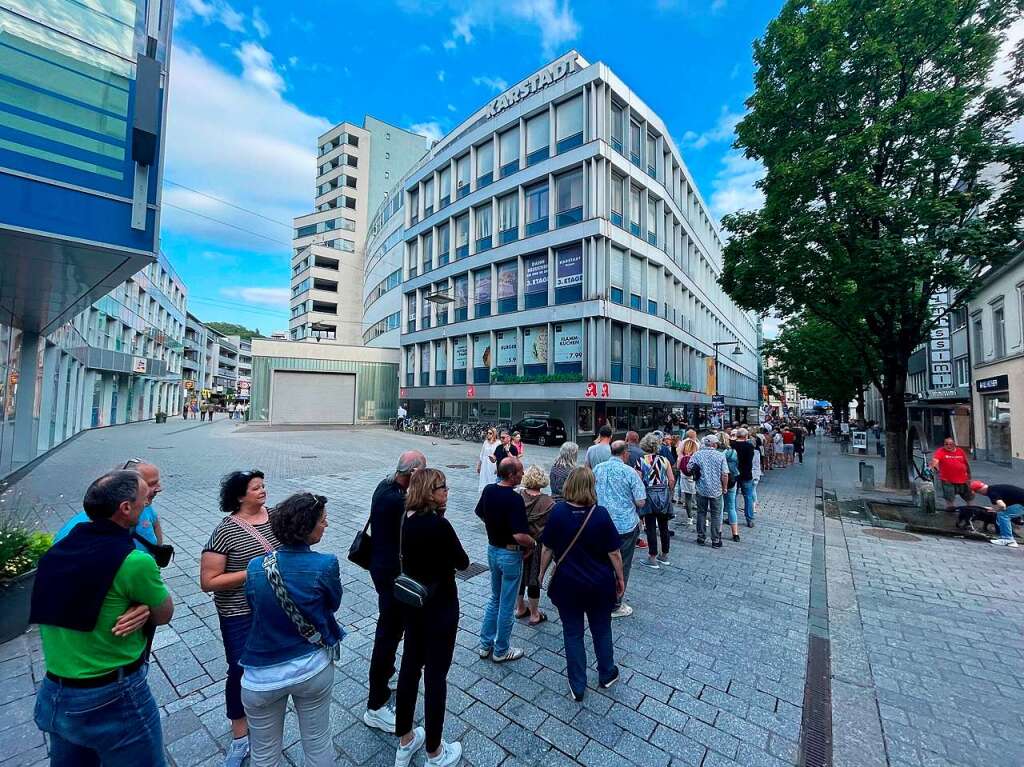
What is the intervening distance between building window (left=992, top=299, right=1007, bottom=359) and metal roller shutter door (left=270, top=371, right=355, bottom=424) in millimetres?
39429

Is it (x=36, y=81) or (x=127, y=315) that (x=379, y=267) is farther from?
(x=36, y=81)

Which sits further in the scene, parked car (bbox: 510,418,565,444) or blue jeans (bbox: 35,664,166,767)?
parked car (bbox: 510,418,565,444)

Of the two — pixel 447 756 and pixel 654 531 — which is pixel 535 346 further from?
pixel 447 756

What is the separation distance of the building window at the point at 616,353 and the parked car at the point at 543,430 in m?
3.96

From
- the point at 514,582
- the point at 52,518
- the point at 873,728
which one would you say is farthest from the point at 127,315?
the point at 873,728

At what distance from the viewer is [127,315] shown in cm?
3127

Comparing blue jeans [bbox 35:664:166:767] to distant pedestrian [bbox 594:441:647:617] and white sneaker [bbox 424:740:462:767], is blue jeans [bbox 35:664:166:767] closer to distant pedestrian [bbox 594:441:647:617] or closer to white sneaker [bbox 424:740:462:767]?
white sneaker [bbox 424:740:462:767]

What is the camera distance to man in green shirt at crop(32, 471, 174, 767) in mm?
1771

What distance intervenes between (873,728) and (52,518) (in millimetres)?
11431

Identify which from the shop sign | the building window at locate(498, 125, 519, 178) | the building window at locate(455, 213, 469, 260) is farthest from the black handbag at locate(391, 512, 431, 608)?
the building window at locate(455, 213, 469, 260)

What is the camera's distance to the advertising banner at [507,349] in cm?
2585

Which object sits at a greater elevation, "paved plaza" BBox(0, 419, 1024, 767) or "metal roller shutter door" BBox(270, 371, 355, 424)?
"metal roller shutter door" BBox(270, 371, 355, 424)

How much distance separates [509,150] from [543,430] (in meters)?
17.6

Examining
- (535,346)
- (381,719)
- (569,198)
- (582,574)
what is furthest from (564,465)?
(569,198)
